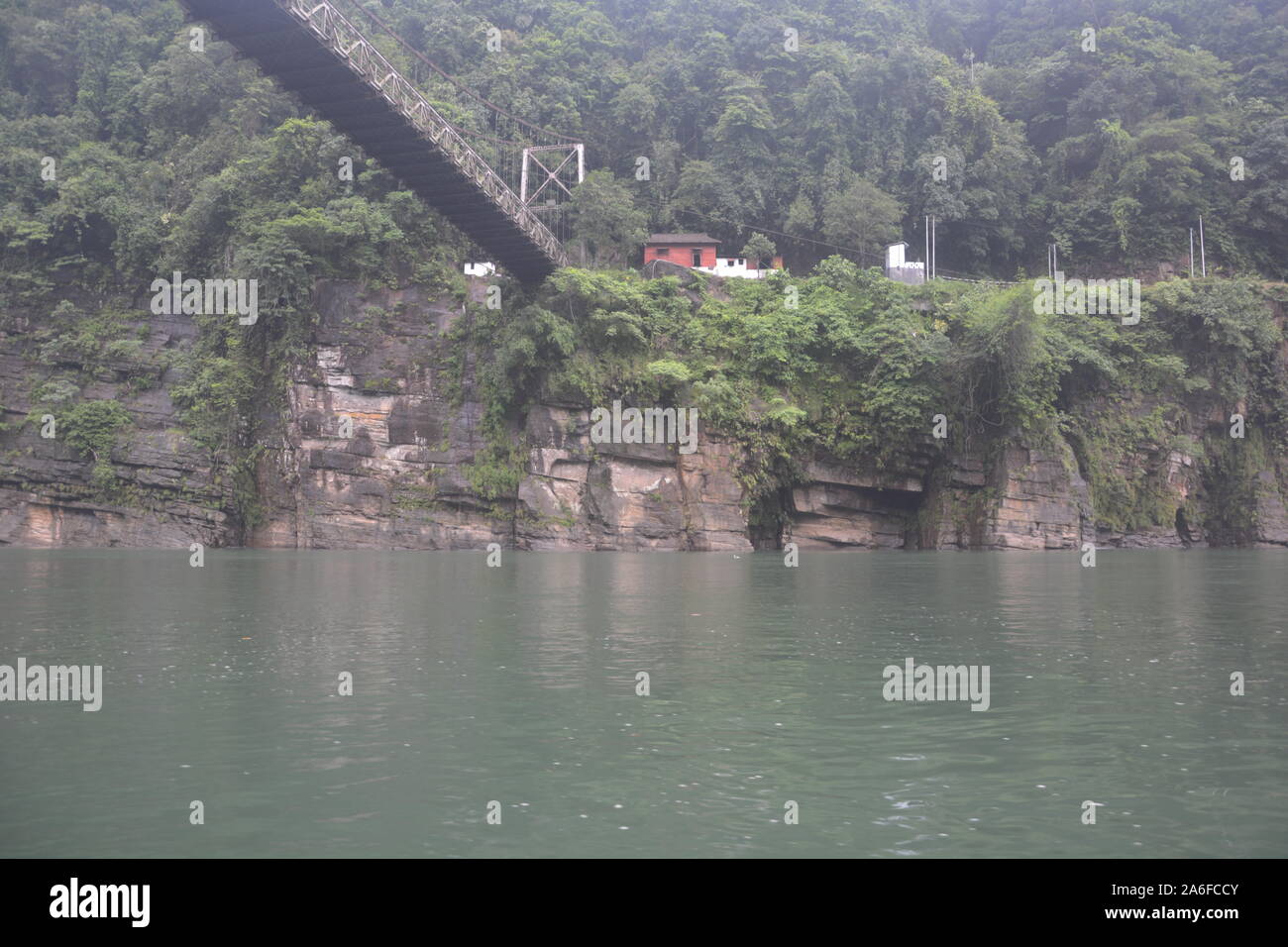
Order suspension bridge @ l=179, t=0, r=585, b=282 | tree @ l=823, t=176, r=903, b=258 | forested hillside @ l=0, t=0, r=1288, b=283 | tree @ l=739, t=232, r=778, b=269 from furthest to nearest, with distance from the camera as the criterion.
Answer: tree @ l=739, t=232, r=778, b=269 → tree @ l=823, t=176, r=903, b=258 → forested hillside @ l=0, t=0, r=1288, b=283 → suspension bridge @ l=179, t=0, r=585, b=282

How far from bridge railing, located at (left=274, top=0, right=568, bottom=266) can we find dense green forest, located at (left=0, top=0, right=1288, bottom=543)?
3701 mm

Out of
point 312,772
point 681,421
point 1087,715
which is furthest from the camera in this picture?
point 681,421

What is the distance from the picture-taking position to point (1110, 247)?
5762 cm

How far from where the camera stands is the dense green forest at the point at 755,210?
45500 mm

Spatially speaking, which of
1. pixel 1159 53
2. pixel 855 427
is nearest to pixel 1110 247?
pixel 1159 53

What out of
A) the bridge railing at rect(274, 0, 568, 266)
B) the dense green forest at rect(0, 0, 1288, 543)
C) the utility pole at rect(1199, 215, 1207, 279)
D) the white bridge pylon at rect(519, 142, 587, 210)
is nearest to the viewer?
the bridge railing at rect(274, 0, 568, 266)

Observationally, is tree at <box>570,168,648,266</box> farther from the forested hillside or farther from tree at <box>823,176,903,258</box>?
tree at <box>823,176,903,258</box>

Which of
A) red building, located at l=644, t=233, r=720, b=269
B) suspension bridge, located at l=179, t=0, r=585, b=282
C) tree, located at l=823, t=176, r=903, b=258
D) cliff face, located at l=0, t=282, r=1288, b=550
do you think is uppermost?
tree, located at l=823, t=176, r=903, b=258

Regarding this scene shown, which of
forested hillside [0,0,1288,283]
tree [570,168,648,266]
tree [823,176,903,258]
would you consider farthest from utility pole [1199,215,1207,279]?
tree [570,168,648,266]

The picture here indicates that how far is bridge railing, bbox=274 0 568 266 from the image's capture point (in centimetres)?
2834
